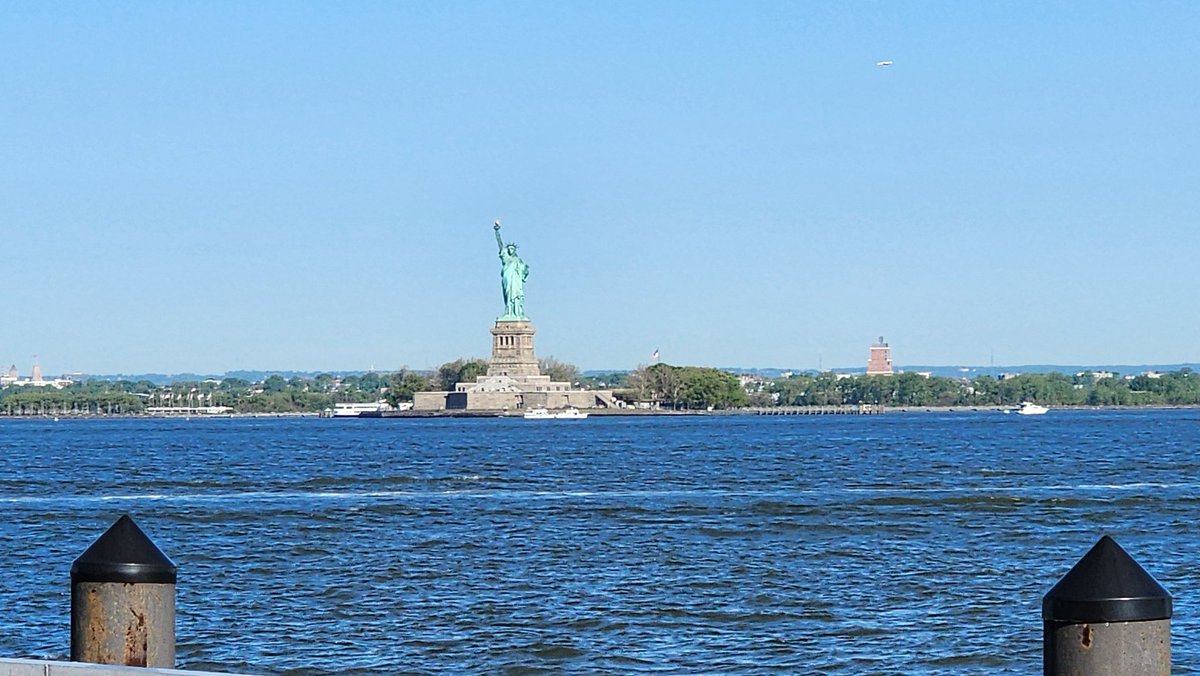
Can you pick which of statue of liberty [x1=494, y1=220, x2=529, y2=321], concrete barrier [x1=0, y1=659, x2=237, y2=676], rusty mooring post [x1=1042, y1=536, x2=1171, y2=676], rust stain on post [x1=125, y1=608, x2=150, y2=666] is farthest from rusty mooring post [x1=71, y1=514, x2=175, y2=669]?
statue of liberty [x1=494, y1=220, x2=529, y2=321]

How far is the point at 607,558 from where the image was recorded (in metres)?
29.4

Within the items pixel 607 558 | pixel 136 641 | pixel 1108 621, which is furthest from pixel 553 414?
pixel 1108 621

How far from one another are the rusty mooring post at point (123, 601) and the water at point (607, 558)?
10935 mm

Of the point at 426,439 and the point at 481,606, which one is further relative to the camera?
the point at 426,439

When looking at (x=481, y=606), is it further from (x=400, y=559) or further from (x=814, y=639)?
(x=400, y=559)

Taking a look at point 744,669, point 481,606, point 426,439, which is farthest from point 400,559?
point 426,439

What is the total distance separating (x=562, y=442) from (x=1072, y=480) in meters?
46.5

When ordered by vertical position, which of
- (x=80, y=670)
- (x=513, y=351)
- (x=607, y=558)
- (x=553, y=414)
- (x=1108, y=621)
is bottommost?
(x=607, y=558)

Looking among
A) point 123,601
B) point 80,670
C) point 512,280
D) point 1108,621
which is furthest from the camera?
point 512,280

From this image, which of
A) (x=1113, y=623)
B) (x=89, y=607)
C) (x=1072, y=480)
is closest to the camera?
(x=1113, y=623)

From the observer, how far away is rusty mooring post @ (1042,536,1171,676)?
5543 mm

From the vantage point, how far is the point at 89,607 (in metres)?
6.75

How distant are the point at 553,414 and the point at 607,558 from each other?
449 feet

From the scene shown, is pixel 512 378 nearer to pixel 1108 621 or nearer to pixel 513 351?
pixel 513 351
